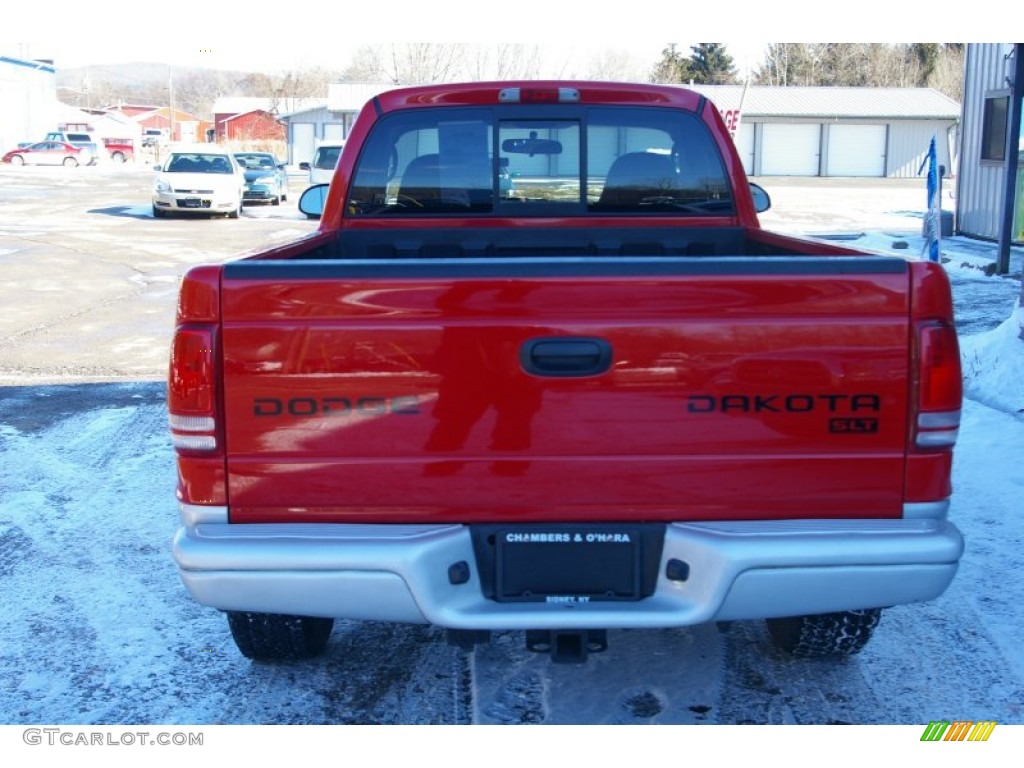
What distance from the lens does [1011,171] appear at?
14.4m

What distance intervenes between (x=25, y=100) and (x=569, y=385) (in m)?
76.2

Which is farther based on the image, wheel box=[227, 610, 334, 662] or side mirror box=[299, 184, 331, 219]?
side mirror box=[299, 184, 331, 219]

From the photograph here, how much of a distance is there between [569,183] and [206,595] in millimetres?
2594

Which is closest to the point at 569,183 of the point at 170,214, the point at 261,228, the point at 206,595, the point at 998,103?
the point at 206,595

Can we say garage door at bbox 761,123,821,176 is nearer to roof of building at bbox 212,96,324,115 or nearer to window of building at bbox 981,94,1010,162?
roof of building at bbox 212,96,324,115

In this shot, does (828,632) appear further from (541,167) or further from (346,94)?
(346,94)

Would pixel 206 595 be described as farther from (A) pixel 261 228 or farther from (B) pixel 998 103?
(A) pixel 261 228

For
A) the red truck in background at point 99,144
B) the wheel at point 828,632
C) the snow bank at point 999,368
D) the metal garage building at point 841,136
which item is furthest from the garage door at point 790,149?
the wheel at point 828,632

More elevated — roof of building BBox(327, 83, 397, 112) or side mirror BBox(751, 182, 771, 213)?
roof of building BBox(327, 83, 397, 112)

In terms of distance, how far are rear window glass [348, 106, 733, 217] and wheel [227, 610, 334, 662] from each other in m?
1.89

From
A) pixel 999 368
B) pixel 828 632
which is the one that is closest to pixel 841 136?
pixel 999 368

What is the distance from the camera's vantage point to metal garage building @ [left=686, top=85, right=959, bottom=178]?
180 ft

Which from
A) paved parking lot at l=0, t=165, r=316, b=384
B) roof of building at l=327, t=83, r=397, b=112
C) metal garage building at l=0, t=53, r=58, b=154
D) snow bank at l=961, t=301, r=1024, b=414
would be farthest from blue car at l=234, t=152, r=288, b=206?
metal garage building at l=0, t=53, r=58, b=154

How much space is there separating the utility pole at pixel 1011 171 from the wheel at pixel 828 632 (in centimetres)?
1168
